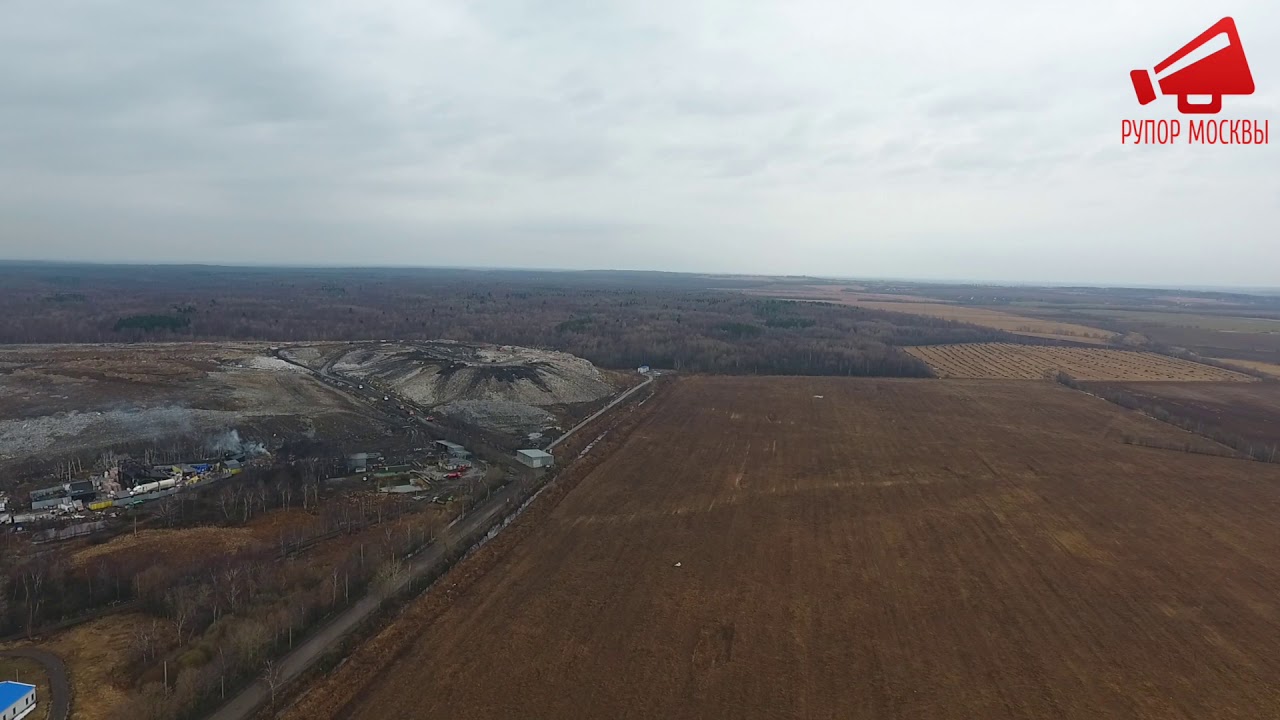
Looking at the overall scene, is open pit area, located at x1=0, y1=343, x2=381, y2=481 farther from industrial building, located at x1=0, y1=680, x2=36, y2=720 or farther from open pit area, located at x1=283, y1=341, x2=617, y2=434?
industrial building, located at x1=0, y1=680, x2=36, y2=720

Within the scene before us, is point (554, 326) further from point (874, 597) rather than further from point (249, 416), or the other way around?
point (874, 597)

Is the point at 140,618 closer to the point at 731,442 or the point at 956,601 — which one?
the point at 956,601

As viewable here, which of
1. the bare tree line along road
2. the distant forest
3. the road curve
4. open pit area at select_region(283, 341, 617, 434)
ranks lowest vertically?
the bare tree line along road

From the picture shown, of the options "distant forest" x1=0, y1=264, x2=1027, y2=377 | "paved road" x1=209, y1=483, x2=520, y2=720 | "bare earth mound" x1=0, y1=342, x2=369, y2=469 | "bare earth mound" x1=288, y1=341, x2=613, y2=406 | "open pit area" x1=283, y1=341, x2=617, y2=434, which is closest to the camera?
"paved road" x1=209, y1=483, x2=520, y2=720

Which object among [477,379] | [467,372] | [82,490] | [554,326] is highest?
[554,326]

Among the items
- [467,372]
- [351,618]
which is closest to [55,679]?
[351,618]

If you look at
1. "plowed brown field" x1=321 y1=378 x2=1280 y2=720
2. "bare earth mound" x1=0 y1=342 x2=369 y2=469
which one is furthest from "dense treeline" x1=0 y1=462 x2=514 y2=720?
"bare earth mound" x1=0 y1=342 x2=369 y2=469

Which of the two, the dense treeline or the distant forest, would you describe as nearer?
the dense treeline
